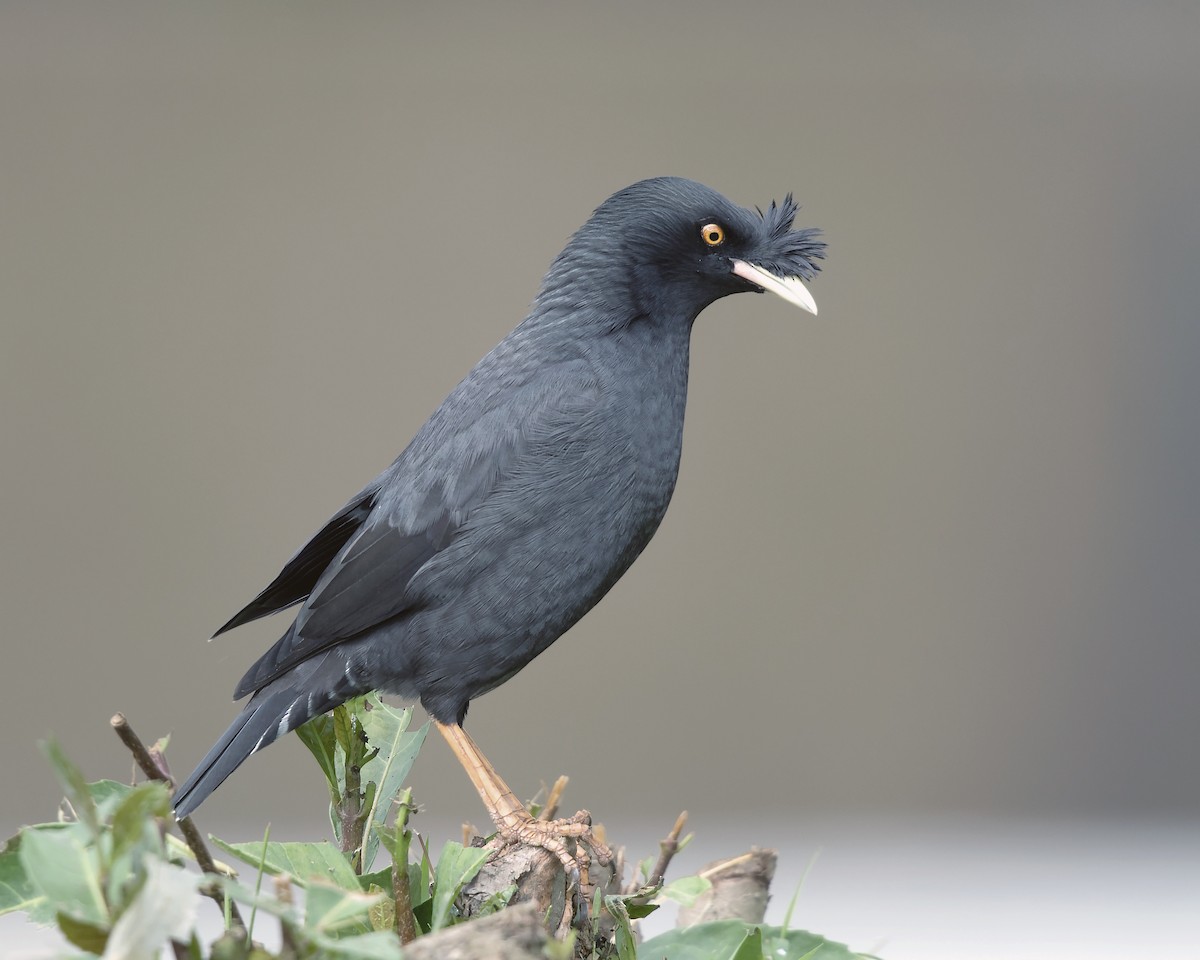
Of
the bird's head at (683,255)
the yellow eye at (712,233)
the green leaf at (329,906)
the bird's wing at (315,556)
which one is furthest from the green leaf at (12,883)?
the yellow eye at (712,233)

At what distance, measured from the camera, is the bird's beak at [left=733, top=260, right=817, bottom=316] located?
218 cm

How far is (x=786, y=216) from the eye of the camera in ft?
7.40

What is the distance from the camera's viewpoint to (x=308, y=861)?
149 cm

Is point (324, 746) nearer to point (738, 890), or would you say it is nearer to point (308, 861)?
point (308, 861)

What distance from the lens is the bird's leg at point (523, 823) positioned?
1.71 meters

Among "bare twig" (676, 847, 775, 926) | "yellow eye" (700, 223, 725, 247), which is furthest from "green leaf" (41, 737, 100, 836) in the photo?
"yellow eye" (700, 223, 725, 247)

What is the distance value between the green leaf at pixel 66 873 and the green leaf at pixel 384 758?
2.32ft

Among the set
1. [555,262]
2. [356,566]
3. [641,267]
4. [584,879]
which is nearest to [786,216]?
[641,267]

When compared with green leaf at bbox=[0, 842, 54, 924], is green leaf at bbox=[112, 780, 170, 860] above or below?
above

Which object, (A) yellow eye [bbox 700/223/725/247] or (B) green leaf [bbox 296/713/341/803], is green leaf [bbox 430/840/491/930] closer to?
(B) green leaf [bbox 296/713/341/803]

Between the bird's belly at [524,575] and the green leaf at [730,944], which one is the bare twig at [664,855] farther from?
the bird's belly at [524,575]

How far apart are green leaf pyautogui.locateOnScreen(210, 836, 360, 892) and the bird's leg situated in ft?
1.01

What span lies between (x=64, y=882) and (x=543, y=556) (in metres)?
1.12

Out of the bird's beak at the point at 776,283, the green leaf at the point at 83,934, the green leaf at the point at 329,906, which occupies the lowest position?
the green leaf at the point at 83,934
